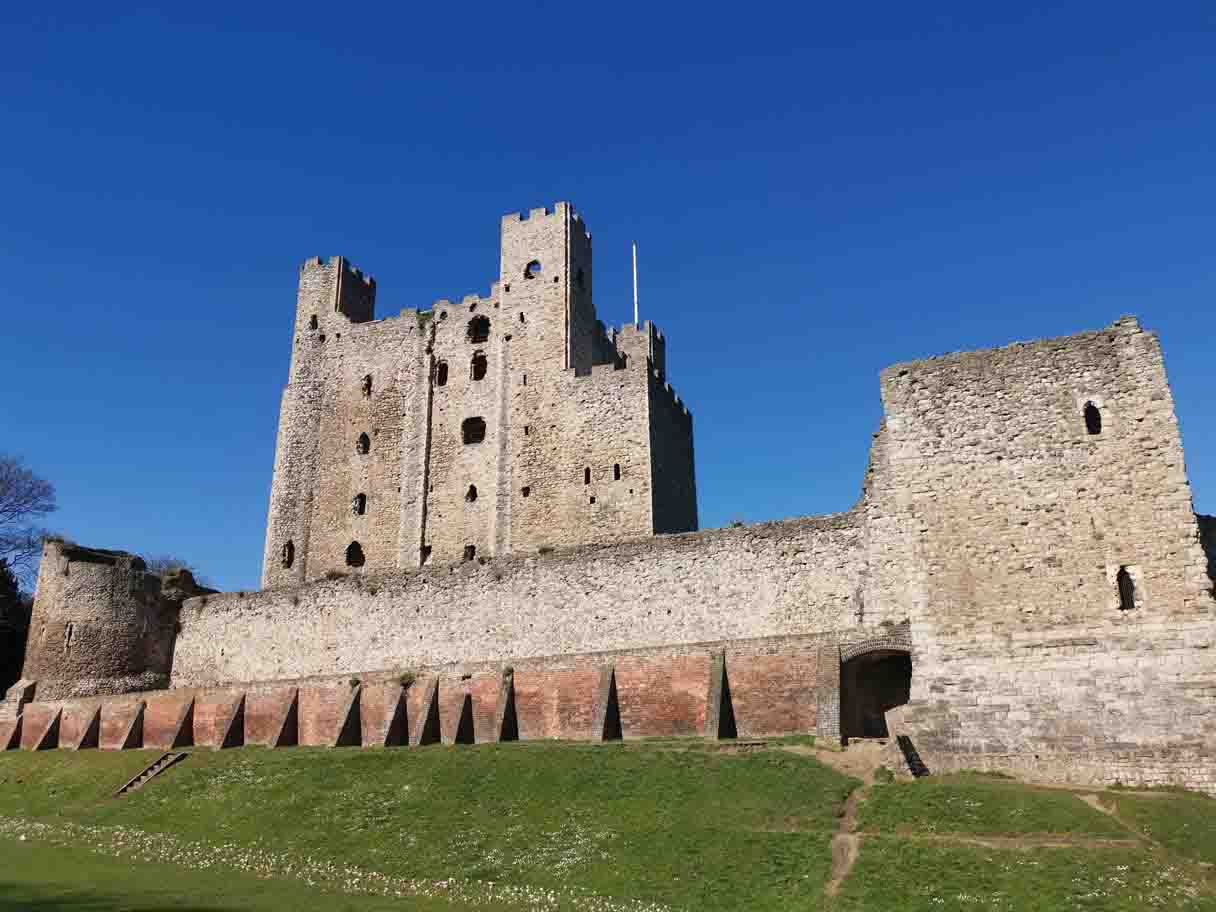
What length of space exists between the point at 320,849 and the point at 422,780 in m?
3.83

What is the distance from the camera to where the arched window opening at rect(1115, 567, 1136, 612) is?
2172 cm

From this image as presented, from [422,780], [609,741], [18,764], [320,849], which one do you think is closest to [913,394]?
[609,741]

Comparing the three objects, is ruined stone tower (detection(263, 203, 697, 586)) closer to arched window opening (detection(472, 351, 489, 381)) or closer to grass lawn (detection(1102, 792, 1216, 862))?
arched window opening (detection(472, 351, 489, 381))

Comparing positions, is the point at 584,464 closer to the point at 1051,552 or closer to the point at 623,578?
the point at 623,578

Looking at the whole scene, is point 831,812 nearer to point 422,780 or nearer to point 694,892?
point 694,892

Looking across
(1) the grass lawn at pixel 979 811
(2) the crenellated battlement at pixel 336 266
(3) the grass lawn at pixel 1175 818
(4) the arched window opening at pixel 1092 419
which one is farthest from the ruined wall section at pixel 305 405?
(3) the grass lawn at pixel 1175 818

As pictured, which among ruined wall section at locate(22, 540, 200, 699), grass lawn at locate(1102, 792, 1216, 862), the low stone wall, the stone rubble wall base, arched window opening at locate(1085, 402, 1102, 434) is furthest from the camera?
ruined wall section at locate(22, 540, 200, 699)

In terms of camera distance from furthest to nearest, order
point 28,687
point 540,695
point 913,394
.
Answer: point 28,687, point 540,695, point 913,394

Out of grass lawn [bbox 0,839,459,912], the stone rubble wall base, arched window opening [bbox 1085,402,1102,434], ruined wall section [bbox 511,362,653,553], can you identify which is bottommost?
grass lawn [bbox 0,839,459,912]

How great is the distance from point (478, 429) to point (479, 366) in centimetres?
299

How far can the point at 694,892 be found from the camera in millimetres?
17531

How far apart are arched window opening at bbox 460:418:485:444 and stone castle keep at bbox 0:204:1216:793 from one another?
0.14 metres

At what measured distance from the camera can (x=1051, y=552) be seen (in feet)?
74.5

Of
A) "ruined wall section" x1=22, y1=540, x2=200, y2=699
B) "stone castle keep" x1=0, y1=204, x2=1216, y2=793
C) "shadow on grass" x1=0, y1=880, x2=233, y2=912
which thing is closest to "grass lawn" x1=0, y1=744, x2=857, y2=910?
"stone castle keep" x1=0, y1=204, x2=1216, y2=793
